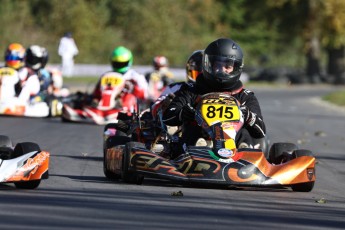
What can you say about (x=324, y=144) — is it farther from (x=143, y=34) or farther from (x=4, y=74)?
(x=143, y=34)

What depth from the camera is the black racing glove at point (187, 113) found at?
10328mm

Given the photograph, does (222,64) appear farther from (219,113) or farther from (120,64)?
(120,64)

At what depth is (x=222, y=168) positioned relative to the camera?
9430 mm

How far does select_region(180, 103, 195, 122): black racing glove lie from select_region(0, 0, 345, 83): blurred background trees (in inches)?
1438

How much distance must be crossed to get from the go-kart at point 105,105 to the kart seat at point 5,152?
1020 cm

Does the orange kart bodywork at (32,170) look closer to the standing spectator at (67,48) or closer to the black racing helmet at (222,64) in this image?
the black racing helmet at (222,64)

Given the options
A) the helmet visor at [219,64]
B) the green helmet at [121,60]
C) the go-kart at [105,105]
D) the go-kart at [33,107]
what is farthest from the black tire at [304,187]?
the go-kart at [33,107]

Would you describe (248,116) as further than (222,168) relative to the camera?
Yes

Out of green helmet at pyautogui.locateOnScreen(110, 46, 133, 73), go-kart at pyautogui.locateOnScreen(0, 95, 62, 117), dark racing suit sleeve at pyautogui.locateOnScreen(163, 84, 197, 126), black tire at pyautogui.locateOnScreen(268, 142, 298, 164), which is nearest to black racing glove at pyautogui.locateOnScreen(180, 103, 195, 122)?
dark racing suit sleeve at pyautogui.locateOnScreen(163, 84, 197, 126)

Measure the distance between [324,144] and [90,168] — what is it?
240 inches

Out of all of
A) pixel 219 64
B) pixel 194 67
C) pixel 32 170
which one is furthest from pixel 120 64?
pixel 32 170

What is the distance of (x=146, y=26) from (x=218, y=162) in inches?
1764

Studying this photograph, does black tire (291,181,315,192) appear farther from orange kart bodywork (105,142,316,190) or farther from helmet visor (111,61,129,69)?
helmet visor (111,61,129,69)

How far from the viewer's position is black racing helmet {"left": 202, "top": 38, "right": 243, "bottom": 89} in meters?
10.6
